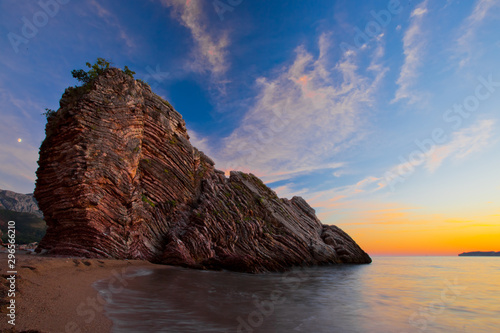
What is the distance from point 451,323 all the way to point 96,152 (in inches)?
921

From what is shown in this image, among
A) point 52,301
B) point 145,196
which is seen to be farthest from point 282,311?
point 145,196

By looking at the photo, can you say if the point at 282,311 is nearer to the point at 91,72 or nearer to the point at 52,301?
the point at 52,301

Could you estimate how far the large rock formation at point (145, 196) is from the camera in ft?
59.1

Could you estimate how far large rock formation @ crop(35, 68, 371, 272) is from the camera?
18000mm

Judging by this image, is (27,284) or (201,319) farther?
(201,319)

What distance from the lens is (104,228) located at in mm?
18219

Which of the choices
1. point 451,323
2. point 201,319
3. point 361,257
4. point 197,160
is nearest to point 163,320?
point 201,319

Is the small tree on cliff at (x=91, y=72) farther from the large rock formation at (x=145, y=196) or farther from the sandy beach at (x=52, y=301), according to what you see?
the sandy beach at (x=52, y=301)

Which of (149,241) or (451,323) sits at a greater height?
(149,241)

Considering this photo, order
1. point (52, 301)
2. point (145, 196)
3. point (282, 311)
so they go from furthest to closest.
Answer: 1. point (145, 196)
2. point (282, 311)
3. point (52, 301)

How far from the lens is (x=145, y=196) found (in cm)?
2348

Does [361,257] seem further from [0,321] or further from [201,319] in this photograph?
[0,321]

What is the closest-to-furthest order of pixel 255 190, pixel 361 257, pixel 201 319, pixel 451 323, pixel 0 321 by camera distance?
1. pixel 0 321
2. pixel 201 319
3. pixel 451 323
4. pixel 255 190
5. pixel 361 257

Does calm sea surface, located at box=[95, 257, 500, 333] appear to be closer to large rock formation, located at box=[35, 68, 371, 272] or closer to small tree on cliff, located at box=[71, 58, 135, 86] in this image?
large rock formation, located at box=[35, 68, 371, 272]
